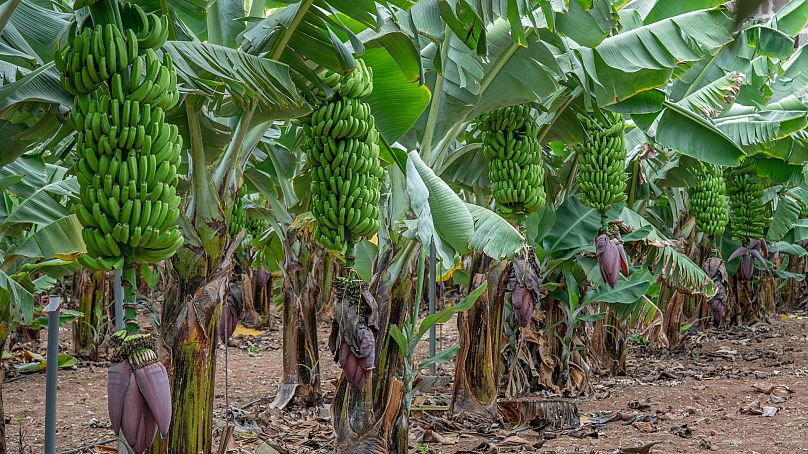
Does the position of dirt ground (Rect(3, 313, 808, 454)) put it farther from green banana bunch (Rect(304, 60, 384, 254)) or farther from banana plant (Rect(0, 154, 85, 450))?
green banana bunch (Rect(304, 60, 384, 254))

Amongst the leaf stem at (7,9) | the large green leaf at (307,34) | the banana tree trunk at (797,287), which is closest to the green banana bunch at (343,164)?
the large green leaf at (307,34)

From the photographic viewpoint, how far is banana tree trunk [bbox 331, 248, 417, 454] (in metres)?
3.74

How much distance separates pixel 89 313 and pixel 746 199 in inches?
270

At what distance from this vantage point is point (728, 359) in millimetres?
7578

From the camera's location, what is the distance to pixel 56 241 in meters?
3.32

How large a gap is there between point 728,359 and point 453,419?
4.06m

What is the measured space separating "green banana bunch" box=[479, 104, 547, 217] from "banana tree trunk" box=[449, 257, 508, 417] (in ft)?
2.80

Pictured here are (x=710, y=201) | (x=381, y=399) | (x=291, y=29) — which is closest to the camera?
(x=291, y=29)

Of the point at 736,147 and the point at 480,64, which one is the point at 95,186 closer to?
the point at 480,64

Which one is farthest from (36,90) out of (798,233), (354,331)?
(798,233)

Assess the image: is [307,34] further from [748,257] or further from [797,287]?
[797,287]

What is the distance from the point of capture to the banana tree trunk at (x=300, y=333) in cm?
536

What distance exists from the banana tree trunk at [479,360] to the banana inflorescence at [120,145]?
3135 mm

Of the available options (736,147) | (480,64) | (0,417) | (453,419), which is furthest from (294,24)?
(736,147)
